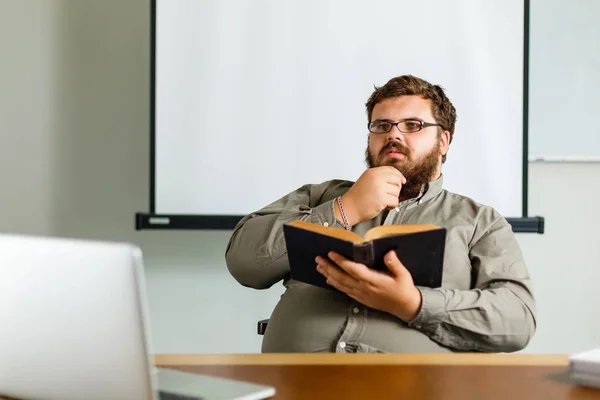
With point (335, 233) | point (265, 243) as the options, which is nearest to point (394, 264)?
point (335, 233)

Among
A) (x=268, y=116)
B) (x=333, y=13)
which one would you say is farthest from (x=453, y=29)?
(x=268, y=116)

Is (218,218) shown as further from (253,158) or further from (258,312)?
(258,312)

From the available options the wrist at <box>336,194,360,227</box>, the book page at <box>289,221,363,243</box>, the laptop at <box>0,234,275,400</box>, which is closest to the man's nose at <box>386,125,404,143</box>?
the wrist at <box>336,194,360,227</box>

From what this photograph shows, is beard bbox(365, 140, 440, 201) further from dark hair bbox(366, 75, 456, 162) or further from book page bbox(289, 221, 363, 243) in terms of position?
book page bbox(289, 221, 363, 243)

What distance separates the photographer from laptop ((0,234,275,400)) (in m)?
0.75

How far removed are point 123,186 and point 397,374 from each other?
1919 mm

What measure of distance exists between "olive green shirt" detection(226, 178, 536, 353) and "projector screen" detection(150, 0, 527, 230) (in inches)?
27.1

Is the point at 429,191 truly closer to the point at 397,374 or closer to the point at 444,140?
the point at 444,140

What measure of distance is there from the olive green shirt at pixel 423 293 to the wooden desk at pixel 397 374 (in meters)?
0.34

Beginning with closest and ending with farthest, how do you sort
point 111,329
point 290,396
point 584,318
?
1. point 111,329
2. point 290,396
3. point 584,318

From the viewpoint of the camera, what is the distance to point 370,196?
176 centimetres

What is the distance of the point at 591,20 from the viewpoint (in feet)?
8.86

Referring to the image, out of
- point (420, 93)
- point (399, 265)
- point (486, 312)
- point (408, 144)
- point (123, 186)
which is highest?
point (420, 93)

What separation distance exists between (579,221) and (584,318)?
1.24ft
